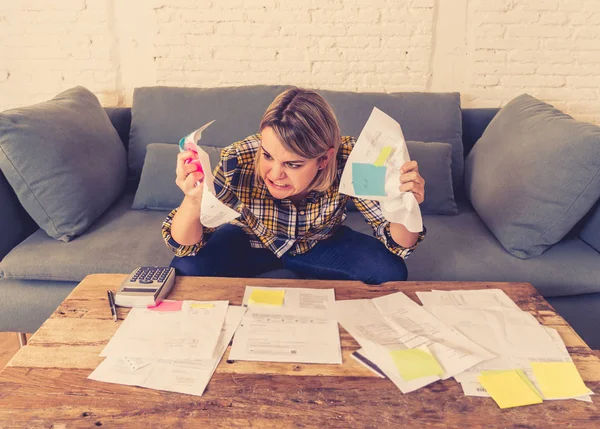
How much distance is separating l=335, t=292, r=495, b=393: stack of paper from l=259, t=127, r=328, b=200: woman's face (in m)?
0.34

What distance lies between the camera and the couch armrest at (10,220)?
5.39 feet

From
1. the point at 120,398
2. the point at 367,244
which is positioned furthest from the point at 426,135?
the point at 120,398

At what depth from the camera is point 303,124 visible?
1.19 metres

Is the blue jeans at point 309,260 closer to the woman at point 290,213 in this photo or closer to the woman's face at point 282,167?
the woman at point 290,213

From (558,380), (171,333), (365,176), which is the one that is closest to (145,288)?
(171,333)

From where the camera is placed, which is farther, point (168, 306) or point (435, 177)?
point (435, 177)

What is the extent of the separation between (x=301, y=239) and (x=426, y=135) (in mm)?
948

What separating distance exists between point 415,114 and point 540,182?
2.25 ft

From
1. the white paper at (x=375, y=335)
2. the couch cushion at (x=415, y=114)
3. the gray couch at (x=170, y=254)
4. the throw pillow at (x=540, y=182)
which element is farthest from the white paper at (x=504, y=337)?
the couch cushion at (x=415, y=114)

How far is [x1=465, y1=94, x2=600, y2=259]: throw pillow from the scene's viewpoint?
5.17 ft

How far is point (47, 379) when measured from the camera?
886 mm

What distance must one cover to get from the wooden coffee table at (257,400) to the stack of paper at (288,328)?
26 mm

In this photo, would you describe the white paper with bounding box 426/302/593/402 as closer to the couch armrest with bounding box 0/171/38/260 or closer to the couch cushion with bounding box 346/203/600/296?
the couch cushion with bounding box 346/203/600/296

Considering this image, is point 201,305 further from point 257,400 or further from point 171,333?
point 257,400
